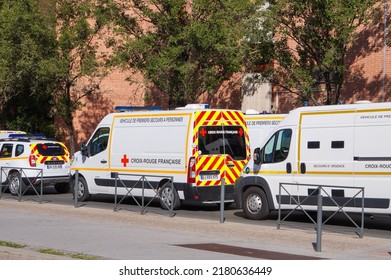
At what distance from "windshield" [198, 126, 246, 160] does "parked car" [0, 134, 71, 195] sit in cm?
649

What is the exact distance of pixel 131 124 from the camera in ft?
68.1

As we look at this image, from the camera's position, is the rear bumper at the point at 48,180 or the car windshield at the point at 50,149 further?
the car windshield at the point at 50,149

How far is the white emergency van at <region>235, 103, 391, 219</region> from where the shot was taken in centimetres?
1546

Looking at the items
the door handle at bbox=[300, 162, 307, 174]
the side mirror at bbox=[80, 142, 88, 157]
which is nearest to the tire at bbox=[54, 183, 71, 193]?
the side mirror at bbox=[80, 142, 88, 157]

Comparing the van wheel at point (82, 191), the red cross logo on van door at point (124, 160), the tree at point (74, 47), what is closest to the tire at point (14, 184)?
the van wheel at point (82, 191)

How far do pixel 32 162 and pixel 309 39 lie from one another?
946 cm

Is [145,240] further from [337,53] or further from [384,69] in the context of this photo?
[384,69]

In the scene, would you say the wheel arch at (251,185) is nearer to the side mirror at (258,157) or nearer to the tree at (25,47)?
the side mirror at (258,157)

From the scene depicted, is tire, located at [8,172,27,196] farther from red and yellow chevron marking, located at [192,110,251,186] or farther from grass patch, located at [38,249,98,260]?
grass patch, located at [38,249,98,260]

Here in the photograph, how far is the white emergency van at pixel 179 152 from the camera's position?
61.9 ft

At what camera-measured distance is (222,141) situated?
19.3 meters

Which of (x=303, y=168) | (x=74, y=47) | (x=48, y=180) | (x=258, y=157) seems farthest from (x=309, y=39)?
(x=74, y=47)

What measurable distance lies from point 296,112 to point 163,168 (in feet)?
13.9

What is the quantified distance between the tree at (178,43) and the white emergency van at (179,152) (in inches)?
216
